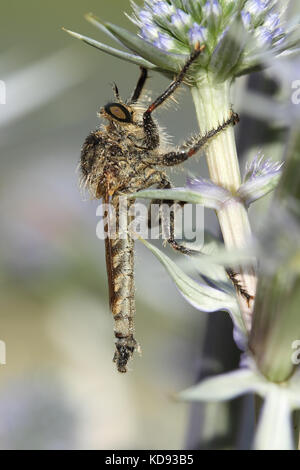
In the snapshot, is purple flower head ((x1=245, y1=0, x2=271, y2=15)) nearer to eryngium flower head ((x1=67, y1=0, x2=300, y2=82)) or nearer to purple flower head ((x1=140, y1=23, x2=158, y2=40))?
eryngium flower head ((x1=67, y1=0, x2=300, y2=82))

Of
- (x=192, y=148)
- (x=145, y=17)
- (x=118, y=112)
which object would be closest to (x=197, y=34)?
(x=145, y=17)

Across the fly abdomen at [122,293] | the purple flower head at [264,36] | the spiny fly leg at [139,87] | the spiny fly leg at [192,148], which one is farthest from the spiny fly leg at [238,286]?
the spiny fly leg at [139,87]

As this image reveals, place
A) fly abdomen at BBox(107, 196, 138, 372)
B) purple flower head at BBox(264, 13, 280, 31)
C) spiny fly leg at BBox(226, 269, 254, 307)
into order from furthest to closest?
fly abdomen at BBox(107, 196, 138, 372)
purple flower head at BBox(264, 13, 280, 31)
spiny fly leg at BBox(226, 269, 254, 307)

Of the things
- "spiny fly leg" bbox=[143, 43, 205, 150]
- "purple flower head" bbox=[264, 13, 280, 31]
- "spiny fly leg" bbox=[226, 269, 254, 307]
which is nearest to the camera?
"spiny fly leg" bbox=[226, 269, 254, 307]

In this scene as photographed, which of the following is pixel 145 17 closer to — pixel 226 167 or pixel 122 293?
pixel 226 167

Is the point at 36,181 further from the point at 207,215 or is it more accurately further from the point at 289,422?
the point at 289,422

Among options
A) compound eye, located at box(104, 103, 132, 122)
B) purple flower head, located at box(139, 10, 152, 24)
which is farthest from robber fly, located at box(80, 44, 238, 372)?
purple flower head, located at box(139, 10, 152, 24)

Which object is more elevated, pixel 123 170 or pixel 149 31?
pixel 149 31

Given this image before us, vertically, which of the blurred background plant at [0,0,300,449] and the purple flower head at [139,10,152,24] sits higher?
the purple flower head at [139,10,152,24]

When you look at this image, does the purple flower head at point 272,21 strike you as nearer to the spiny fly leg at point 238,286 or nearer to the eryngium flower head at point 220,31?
the eryngium flower head at point 220,31
